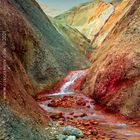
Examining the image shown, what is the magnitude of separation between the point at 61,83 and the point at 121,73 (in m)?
13.0

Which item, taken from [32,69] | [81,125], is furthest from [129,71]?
[32,69]

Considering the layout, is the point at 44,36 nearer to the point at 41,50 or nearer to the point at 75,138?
the point at 41,50

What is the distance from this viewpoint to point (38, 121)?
15.4 metres

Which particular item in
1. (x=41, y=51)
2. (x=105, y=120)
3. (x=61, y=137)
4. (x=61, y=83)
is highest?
(x=41, y=51)

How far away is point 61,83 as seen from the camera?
37.8m

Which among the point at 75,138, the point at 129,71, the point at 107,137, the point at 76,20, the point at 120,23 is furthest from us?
the point at 76,20

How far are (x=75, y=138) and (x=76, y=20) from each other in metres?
98.5

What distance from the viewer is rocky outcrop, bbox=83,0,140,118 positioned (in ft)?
75.4

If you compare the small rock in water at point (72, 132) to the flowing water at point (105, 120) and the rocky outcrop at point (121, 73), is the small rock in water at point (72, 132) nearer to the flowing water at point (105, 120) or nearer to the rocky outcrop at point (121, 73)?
the flowing water at point (105, 120)

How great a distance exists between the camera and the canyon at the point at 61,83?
1477cm

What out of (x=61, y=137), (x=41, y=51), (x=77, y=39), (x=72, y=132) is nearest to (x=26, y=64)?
(x=41, y=51)

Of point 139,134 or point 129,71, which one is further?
point 129,71

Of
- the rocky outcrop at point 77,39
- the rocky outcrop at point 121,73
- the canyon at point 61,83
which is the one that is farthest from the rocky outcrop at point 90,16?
the rocky outcrop at point 121,73

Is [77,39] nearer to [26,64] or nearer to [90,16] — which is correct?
[90,16]
